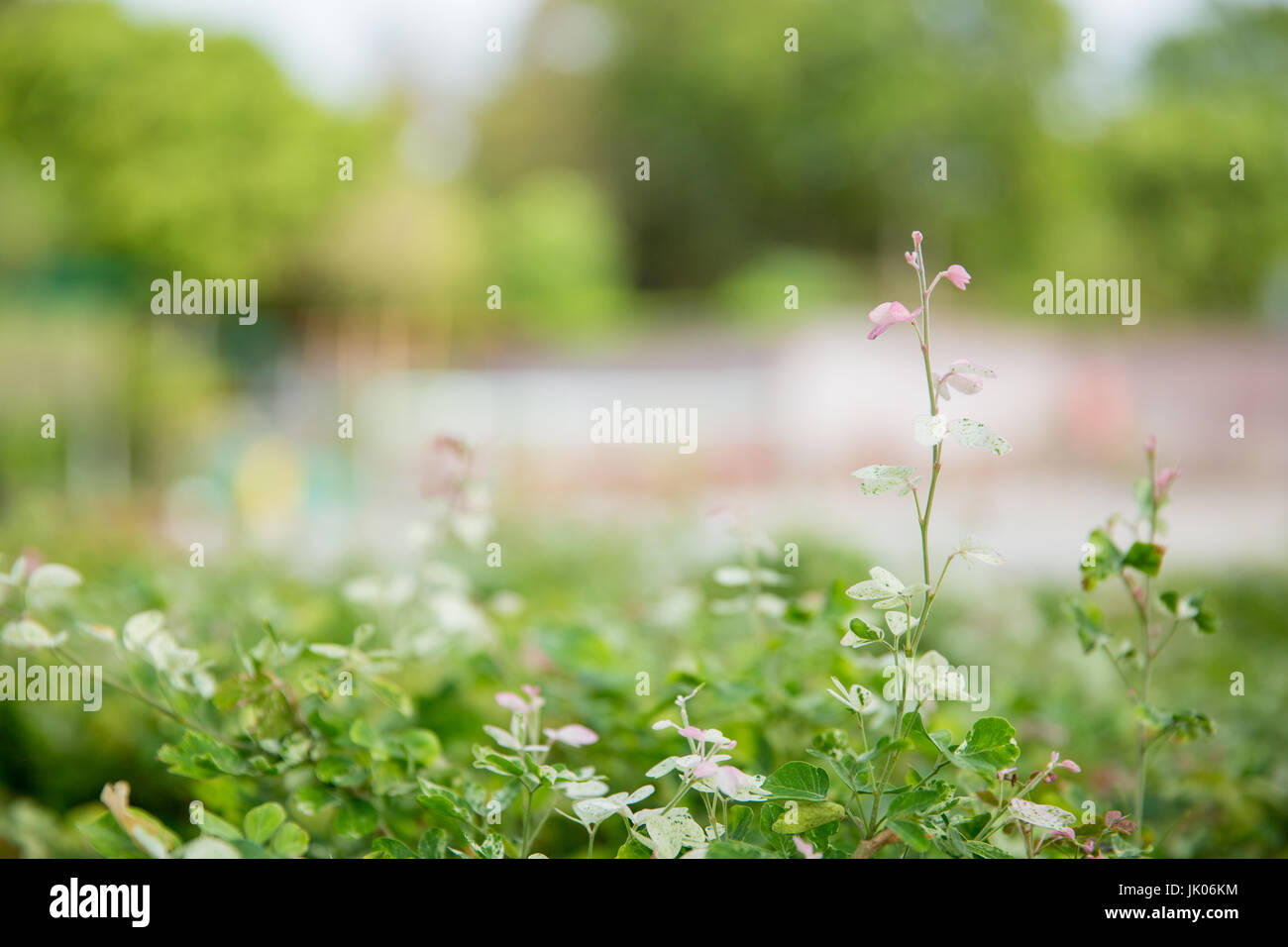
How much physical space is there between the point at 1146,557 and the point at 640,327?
49.7 feet

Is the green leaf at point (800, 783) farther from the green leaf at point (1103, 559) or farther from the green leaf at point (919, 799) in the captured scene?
the green leaf at point (1103, 559)

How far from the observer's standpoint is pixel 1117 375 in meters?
12.5

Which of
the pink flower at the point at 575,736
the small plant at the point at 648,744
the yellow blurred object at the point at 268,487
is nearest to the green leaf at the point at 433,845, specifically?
the small plant at the point at 648,744

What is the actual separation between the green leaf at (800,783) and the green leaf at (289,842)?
1.05ft

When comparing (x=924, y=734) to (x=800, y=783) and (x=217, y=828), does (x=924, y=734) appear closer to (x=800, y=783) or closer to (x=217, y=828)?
(x=800, y=783)

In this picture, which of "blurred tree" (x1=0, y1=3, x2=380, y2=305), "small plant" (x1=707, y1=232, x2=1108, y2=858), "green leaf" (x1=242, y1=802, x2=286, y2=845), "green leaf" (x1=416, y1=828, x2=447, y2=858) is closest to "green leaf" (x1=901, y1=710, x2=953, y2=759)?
"small plant" (x1=707, y1=232, x2=1108, y2=858)

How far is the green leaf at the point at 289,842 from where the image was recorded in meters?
0.68

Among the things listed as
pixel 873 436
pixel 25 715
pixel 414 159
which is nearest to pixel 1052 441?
pixel 873 436

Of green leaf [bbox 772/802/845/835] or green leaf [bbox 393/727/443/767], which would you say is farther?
green leaf [bbox 393/727/443/767]

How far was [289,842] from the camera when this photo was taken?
26.8 inches

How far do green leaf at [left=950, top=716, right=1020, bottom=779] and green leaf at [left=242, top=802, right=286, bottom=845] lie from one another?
459 millimetres

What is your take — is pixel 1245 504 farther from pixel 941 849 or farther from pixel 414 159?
pixel 414 159

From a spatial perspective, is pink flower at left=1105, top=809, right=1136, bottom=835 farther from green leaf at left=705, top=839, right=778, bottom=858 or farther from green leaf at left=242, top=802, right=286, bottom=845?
green leaf at left=242, top=802, right=286, bottom=845

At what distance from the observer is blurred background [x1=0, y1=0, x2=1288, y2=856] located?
1604 millimetres
